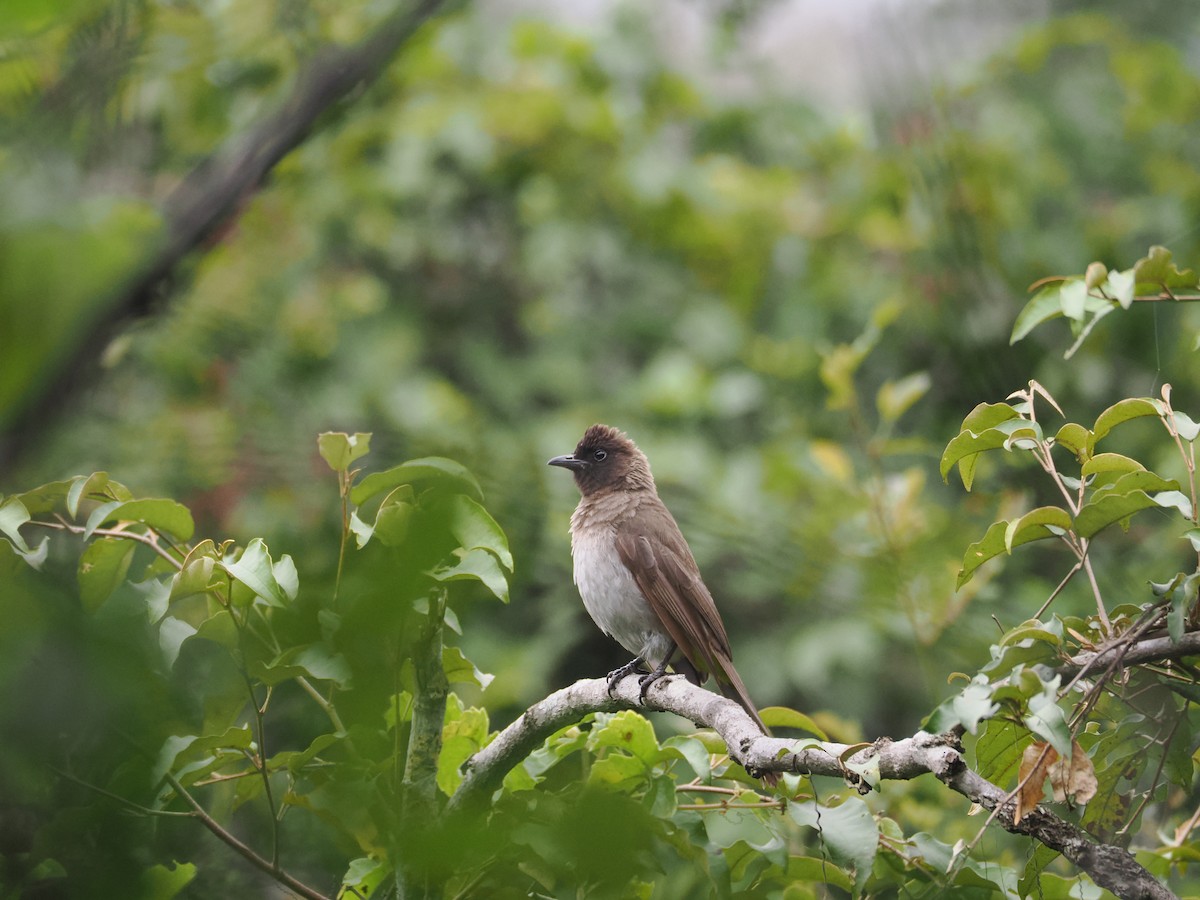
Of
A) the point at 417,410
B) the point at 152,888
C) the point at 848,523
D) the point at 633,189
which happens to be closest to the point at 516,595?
the point at 417,410

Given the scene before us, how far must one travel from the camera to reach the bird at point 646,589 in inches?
166

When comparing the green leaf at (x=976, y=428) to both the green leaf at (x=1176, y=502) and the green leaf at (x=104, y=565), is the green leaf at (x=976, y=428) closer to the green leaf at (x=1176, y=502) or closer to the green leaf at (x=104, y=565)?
the green leaf at (x=1176, y=502)

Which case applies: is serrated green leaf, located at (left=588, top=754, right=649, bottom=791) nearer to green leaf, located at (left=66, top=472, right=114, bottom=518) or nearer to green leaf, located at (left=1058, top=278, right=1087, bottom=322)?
green leaf, located at (left=66, top=472, right=114, bottom=518)

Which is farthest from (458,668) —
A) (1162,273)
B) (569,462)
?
(569,462)

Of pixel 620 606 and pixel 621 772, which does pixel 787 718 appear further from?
pixel 620 606

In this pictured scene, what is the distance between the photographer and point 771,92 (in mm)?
8312

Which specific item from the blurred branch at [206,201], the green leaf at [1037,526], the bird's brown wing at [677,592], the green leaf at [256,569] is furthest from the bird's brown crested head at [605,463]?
the blurred branch at [206,201]

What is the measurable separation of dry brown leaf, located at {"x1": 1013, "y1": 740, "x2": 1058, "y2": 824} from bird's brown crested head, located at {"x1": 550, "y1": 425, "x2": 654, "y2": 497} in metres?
3.49

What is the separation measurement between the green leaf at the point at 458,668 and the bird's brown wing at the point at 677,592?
5.01 feet

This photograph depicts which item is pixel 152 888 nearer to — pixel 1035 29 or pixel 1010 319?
pixel 1010 319

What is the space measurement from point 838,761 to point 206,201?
1.31 metres

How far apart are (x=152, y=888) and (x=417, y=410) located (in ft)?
17.6

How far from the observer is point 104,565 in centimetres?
197

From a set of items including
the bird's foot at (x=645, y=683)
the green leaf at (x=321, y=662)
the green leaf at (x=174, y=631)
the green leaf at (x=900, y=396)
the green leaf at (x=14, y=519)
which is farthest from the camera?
the green leaf at (x=900, y=396)
